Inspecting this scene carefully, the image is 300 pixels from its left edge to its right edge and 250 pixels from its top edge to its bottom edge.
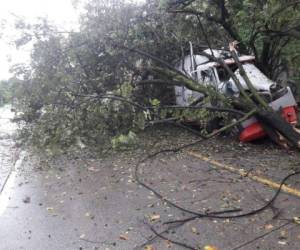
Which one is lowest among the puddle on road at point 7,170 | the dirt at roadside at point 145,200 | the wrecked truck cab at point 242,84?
the puddle on road at point 7,170

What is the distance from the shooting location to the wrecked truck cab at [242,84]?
9606 mm

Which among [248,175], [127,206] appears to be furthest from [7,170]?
[248,175]

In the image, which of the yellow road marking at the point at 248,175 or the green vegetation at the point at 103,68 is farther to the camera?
the green vegetation at the point at 103,68

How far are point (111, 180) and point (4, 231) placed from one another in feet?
7.86

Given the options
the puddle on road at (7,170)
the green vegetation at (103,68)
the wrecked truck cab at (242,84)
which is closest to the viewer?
the puddle on road at (7,170)

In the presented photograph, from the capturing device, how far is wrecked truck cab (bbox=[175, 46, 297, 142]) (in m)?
9.61

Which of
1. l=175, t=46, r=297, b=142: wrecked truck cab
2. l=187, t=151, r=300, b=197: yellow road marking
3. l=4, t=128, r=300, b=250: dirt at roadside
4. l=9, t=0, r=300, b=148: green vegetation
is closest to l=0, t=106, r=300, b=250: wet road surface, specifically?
l=4, t=128, r=300, b=250: dirt at roadside

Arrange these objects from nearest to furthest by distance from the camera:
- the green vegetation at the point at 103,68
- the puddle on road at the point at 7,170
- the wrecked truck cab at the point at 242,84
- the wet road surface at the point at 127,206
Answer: the wet road surface at the point at 127,206
the puddle on road at the point at 7,170
the green vegetation at the point at 103,68
the wrecked truck cab at the point at 242,84

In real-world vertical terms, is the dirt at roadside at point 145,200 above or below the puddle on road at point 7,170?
above

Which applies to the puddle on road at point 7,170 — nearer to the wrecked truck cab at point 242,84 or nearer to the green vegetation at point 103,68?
the green vegetation at point 103,68

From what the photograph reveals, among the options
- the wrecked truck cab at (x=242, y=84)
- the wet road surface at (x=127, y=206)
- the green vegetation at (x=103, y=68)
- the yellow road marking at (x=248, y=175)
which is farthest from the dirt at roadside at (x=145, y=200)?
the green vegetation at (x=103, y=68)

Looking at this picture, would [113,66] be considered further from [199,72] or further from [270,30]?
[270,30]

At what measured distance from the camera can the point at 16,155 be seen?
37.6ft

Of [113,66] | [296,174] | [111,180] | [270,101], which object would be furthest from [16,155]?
[296,174]
